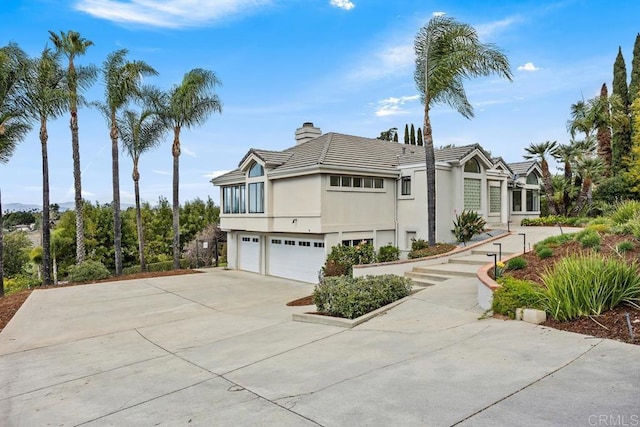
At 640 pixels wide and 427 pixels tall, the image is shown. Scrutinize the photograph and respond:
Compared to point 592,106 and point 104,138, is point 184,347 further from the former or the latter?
point 592,106

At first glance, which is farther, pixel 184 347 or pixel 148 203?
pixel 148 203

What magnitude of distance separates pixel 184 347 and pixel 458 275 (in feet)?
27.6

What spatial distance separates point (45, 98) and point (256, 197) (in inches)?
426

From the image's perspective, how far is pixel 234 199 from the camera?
22750mm

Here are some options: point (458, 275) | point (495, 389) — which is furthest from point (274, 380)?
point (458, 275)

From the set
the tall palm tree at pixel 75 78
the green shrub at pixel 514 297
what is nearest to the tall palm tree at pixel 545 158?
the green shrub at pixel 514 297

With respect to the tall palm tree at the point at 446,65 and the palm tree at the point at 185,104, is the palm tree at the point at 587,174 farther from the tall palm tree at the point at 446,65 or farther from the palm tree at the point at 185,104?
the palm tree at the point at 185,104

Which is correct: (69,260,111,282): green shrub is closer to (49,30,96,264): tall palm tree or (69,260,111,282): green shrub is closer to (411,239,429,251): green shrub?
(49,30,96,264): tall palm tree

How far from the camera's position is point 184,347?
7.99 meters

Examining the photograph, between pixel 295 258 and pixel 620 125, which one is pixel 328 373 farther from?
pixel 620 125

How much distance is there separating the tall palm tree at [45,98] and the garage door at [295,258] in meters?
11.1

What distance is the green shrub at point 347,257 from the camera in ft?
52.4

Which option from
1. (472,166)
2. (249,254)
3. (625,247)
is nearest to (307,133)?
(249,254)

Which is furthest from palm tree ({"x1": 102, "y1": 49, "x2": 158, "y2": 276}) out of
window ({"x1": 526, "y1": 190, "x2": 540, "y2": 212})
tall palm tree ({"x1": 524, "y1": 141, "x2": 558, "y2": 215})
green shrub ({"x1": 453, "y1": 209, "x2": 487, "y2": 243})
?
window ({"x1": 526, "y1": 190, "x2": 540, "y2": 212})
